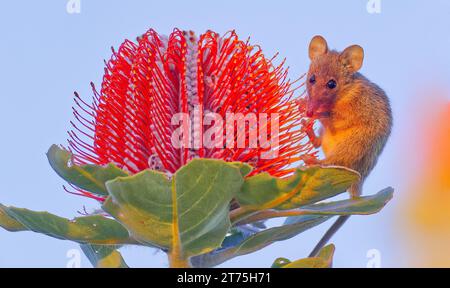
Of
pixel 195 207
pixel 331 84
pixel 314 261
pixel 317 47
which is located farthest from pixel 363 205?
pixel 317 47

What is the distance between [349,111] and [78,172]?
1383 mm

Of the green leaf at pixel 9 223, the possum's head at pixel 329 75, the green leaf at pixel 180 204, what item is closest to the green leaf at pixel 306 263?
the green leaf at pixel 180 204

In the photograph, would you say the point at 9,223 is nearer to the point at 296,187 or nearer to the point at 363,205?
the point at 296,187

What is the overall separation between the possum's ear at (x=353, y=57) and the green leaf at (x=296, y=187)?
1.16m

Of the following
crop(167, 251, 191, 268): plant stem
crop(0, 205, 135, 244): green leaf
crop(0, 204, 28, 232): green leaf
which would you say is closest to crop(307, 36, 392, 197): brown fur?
crop(167, 251, 191, 268): plant stem

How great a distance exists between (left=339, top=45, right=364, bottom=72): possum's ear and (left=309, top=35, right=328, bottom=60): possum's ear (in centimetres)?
11

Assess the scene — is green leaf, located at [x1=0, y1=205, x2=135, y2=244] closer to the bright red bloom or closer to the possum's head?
the bright red bloom

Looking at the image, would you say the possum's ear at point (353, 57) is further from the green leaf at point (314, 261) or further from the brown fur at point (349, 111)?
the green leaf at point (314, 261)

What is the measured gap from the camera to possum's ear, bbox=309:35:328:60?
333cm

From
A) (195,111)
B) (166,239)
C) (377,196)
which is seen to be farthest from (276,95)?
(166,239)

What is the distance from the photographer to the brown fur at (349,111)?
9.63ft

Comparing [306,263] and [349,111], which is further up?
[349,111]

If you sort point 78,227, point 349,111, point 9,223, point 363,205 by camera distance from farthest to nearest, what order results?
point 349,111, point 9,223, point 363,205, point 78,227

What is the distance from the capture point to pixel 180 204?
80.9 inches
